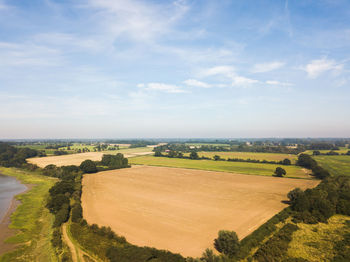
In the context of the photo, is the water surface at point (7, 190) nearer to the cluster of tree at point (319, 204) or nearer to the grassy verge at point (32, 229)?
the grassy verge at point (32, 229)

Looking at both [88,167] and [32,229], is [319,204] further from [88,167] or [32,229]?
[88,167]

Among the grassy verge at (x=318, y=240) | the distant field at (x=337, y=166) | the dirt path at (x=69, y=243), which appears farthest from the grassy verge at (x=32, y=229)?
the distant field at (x=337, y=166)

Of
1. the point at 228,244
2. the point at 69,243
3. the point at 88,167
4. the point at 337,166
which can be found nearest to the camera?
the point at 228,244

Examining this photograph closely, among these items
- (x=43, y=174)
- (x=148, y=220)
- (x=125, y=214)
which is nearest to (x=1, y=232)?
(x=125, y=214)

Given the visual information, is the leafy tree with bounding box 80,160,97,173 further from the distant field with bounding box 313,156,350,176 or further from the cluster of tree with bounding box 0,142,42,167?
the distant field with bounding box 313,156,350,176

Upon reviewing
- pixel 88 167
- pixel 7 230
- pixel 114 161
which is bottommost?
pixel 7 230

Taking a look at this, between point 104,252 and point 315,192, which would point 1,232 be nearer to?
point 104,252

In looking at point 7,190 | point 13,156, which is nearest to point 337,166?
point 7,190

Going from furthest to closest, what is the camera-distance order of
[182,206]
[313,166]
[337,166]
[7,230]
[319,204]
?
[337,166] < [313,166] < [182,206] < [319,204] < [7,230]
